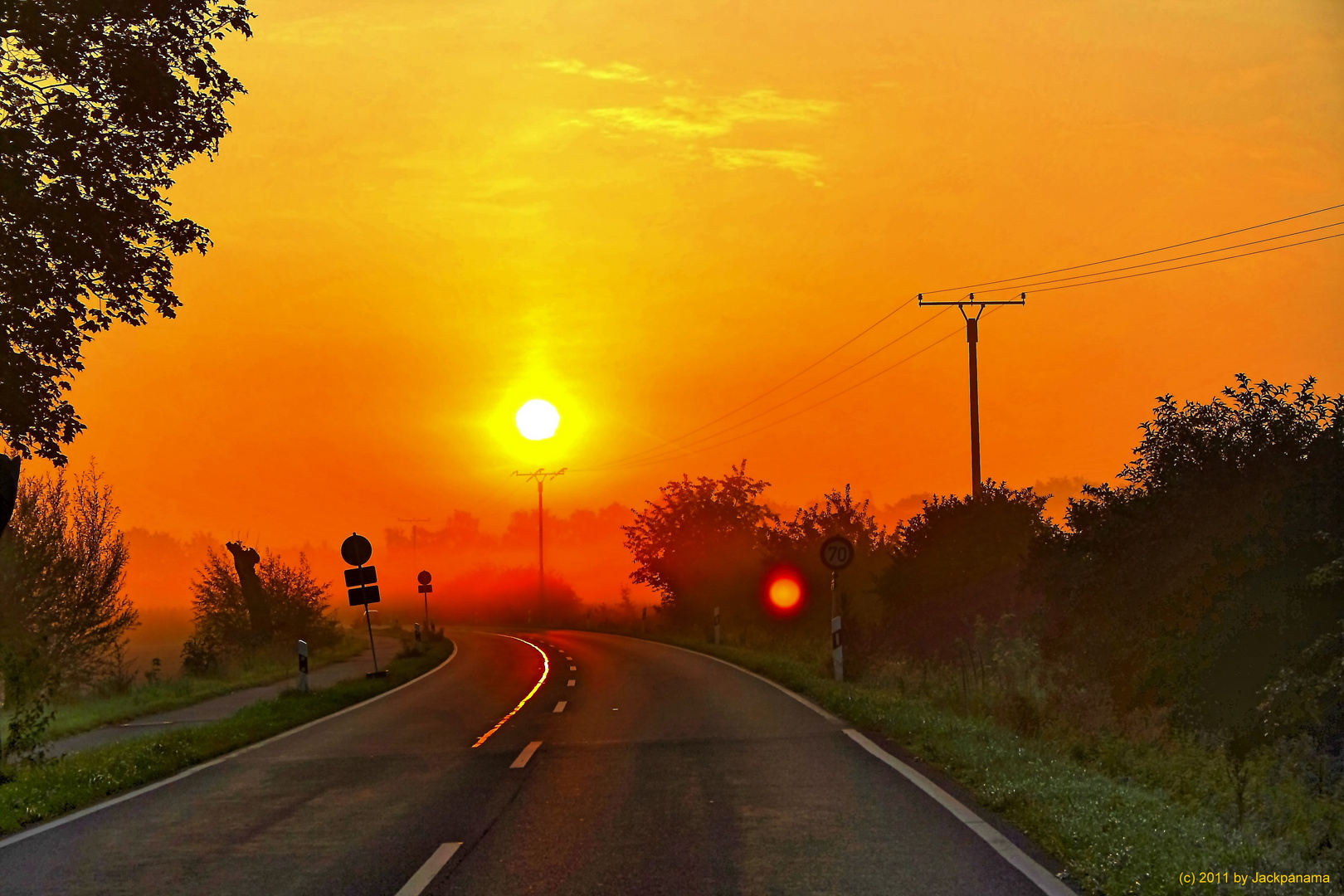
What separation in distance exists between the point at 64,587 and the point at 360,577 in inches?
247

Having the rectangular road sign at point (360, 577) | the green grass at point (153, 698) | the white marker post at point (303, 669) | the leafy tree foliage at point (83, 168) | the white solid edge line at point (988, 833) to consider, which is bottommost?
the green grass at point (153, 698)

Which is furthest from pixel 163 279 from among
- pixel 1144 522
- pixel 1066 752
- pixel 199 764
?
pixel 1144 522

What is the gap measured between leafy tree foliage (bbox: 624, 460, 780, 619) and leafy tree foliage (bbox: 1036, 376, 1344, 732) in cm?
4311

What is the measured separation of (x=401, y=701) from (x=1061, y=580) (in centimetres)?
1222

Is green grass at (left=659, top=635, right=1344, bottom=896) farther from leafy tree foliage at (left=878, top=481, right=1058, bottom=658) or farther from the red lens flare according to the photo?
the red lens flare

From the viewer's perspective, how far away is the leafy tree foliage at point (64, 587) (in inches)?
935

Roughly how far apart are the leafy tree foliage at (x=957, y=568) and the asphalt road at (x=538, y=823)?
1798cm

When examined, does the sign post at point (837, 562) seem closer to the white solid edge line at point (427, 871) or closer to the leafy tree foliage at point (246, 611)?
the white solid edge line at point (427, 871)

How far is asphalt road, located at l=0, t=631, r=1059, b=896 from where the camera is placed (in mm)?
7230

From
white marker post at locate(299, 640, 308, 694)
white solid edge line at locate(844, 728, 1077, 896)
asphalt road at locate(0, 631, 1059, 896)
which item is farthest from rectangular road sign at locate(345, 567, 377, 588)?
white solid edge line at locate(844, 728, 1077, 896)

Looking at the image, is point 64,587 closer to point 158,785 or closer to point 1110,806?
point 158,785

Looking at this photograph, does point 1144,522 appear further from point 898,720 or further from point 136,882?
point 136,882

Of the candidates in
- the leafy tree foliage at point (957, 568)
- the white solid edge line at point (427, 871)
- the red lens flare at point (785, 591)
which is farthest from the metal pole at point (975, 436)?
the white solid edge line at point (427, 871)

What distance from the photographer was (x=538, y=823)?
898cm
